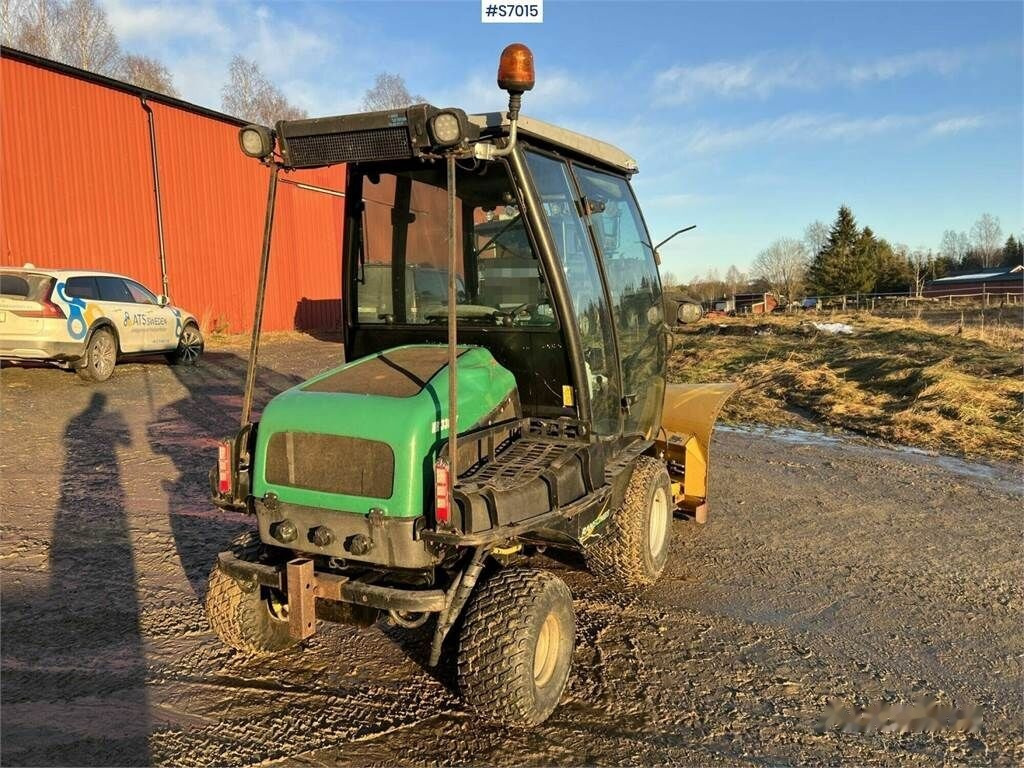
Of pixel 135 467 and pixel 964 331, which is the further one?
pixel 964 331

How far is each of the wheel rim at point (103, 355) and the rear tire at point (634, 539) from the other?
904cm

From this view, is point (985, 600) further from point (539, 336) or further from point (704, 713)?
point (539, 336)

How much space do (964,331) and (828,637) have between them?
1743 centimetres

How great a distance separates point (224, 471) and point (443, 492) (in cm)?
123

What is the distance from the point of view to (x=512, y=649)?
2873 mm

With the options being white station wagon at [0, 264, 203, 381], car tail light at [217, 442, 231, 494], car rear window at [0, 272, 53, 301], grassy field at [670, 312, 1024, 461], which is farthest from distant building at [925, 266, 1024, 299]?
car tail light at [217, 442, 231, 494]

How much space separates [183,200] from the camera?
1745cm

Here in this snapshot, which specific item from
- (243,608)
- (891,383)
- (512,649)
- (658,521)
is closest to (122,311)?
(243,608)

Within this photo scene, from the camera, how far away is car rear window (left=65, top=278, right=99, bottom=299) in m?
10.2

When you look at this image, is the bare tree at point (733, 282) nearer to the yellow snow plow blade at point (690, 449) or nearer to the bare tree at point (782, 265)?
the bare tree at point (782, 265)

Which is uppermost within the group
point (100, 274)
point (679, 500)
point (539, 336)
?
point (100, 274)

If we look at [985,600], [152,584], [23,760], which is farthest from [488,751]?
[985,600]

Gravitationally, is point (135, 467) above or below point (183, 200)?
below

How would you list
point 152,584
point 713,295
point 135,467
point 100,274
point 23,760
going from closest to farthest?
point 23,760 → point 152,584 → point 135,467 → point 100,274 → point 713,295
